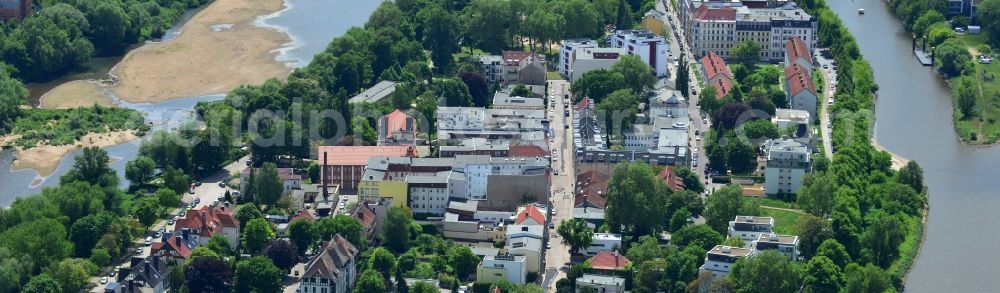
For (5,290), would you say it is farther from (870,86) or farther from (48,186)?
(870,86)

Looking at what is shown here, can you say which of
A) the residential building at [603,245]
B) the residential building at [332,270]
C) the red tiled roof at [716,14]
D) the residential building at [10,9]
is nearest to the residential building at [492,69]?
the red tiled roof at [716,14]

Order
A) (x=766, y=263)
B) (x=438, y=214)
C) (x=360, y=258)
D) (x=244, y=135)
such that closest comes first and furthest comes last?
(x=766, y=263) → (x=360, y=258) → (x=438, y=214) → (x=244, y=135)

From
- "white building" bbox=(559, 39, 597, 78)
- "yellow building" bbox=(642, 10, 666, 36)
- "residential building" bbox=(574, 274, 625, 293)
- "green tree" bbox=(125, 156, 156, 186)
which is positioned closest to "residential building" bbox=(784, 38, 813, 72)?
"yellow building" bbox=(642, 10, 666, 36)

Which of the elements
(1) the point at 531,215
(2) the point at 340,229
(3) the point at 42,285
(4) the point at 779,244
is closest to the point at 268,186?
(2) the point at 340,229

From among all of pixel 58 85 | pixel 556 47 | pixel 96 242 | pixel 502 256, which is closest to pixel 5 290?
pixel 96 242

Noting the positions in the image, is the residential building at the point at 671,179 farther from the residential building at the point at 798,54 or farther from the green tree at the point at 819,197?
the residential building at the point at 798,54
